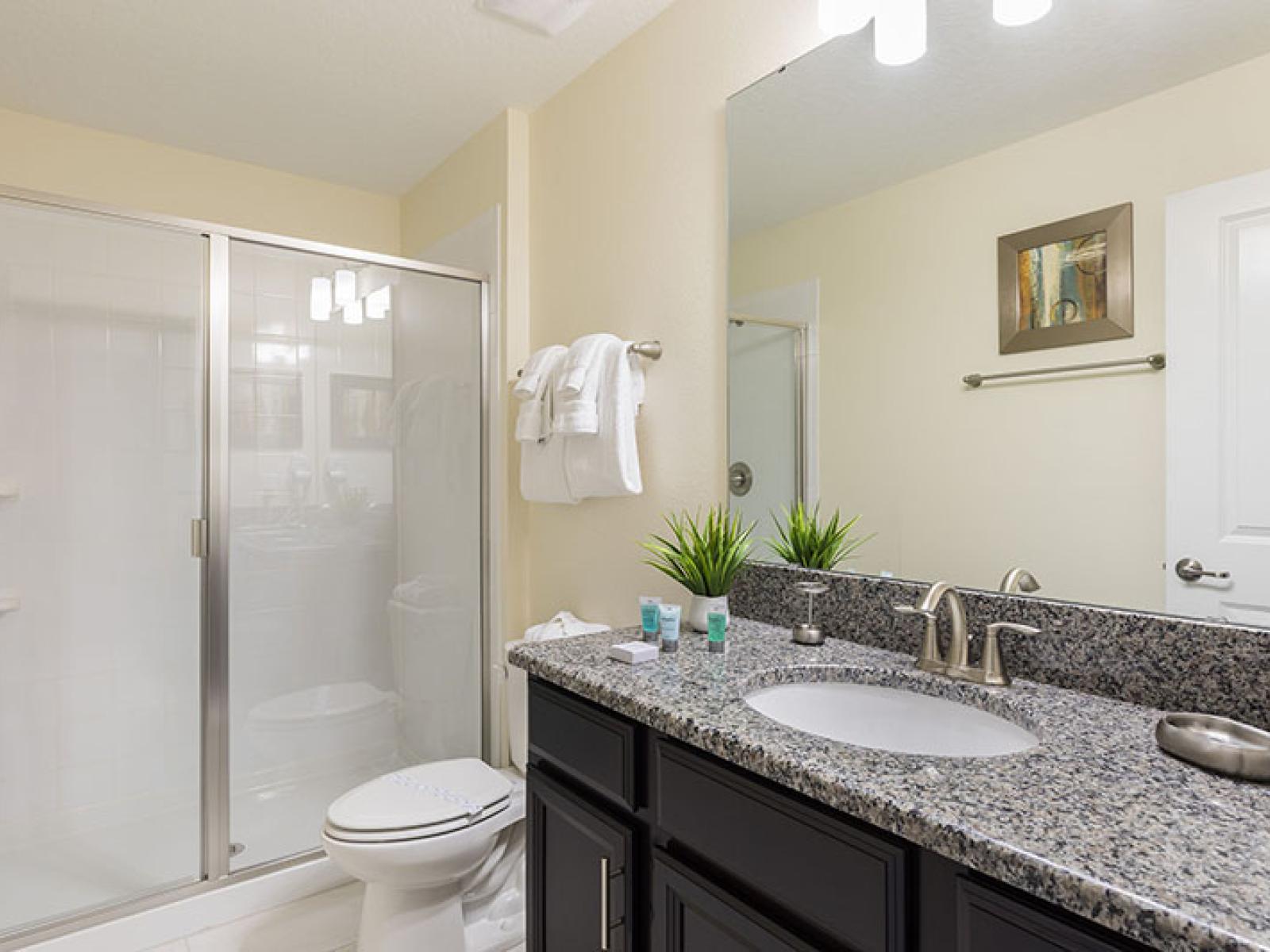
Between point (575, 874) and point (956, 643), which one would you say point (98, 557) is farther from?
point (956, 643)

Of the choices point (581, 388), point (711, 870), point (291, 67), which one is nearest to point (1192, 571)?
point (711, 870)

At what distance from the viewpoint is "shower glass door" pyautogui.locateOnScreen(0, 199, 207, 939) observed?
5.90ft

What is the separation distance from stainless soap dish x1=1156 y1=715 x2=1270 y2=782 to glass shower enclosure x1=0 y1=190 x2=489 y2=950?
2.05 metres

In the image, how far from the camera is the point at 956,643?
1.12 metres

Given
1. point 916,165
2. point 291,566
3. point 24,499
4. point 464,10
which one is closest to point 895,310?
point 916,165

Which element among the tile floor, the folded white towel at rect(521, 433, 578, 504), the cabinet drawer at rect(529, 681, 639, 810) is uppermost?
the folded white towel at rect(521, 433, 578, 504)

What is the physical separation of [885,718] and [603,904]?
1.72ft

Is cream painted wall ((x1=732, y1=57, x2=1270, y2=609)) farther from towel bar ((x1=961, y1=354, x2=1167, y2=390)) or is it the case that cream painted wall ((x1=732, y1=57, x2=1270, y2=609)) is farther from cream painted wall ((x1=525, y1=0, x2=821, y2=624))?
cream painted wall ((x1=525, y1=0, x2=821, y2=624))

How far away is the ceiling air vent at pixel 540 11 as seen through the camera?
176 centimetres

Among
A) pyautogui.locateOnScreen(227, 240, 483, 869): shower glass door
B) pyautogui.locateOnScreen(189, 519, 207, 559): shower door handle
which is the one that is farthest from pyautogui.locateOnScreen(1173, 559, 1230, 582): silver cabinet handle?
pyautogui.locateOnScreen(189, 519, 207, 559): shower door handle

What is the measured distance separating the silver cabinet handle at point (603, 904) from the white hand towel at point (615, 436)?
2.88 ft

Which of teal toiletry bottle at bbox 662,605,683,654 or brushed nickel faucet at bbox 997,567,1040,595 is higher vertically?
brushed nickel faucet at bbox 997,567,1040,595

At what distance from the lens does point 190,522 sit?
6.31ft

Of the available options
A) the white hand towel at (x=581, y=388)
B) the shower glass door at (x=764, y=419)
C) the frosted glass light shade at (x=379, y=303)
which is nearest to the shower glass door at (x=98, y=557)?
the frosted glass light shade at (x=379, y=303)
